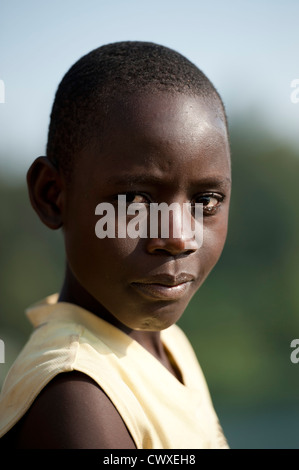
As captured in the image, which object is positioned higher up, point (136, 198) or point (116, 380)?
point (136, 198)

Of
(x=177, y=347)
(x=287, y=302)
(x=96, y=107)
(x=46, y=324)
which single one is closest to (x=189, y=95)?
(x=96, y=107)

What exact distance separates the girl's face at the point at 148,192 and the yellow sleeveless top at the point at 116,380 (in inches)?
3.1

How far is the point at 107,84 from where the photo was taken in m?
1.17

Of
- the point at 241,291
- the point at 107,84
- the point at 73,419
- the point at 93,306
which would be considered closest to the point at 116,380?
the point at 73,419

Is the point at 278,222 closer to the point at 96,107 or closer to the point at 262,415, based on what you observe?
the point at 262,415

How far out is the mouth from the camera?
1133mm

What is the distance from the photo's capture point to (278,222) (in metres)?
4.36

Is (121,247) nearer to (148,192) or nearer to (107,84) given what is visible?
(148,192)

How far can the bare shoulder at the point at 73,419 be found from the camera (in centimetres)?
98

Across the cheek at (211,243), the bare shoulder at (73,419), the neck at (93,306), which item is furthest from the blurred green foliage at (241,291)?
the bare shoulder at (73,419)

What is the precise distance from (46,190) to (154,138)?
0.34 meters

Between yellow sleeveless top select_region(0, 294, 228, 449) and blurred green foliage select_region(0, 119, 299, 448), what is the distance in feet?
9.04

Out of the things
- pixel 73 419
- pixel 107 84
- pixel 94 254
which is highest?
pixel 107 84
